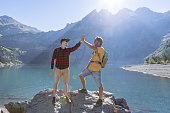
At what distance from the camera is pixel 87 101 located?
855cm

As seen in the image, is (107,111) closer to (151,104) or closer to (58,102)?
(58,102)

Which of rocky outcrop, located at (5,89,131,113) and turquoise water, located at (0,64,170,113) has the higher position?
rocky outcrop, located at (5,89,131,113)

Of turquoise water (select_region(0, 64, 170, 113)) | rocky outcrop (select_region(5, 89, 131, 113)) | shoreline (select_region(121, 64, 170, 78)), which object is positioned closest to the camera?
rocky outcrop (select_region(5, 89, 131, 113))

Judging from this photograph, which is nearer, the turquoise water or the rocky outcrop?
the rocky outcrop

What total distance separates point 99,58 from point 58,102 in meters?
3.53

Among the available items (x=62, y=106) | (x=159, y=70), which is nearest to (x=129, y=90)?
(x=62, y=106)

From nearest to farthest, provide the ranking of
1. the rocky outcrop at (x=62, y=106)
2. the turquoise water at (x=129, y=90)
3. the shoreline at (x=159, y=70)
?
the rocky outcrop at (x=62, y=106)
the turquoise water at (x=129, y=90)
the shoreline at (x=159, y=70)

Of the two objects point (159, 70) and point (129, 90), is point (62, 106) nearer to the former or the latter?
point (129, 90)

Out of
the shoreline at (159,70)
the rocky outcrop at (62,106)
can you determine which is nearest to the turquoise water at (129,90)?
the shoreline at (159,70)

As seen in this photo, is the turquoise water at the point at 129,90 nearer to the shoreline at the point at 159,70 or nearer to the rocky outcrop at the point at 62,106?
the shoreline at the point at 159,70

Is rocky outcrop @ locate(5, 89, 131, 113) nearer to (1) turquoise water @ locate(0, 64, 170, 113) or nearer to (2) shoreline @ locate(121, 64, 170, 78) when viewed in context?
(1) turquoise water @ locate(0, 64, 170, 113)

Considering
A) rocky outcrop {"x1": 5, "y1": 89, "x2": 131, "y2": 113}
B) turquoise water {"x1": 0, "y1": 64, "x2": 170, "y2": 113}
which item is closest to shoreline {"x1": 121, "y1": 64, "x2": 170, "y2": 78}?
turquoise water {"x1": 0, "y1": 64, "x2": 170, "y2": 113}

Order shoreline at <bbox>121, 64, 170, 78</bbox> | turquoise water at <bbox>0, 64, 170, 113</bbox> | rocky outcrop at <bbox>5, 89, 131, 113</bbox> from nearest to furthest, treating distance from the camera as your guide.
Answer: rocky outcrop at <bbox>5, 89, 131, 113</bbox> < turquoise water at <bbox>0, 64, 170, 113</bbox> < shoreline at <bbox>121, 64, 170, 78</bbox>

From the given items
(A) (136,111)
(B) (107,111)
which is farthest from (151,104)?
(B) (107,111)
